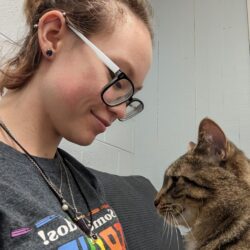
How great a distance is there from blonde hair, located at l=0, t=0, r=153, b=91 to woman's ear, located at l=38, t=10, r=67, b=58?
2 centimetres

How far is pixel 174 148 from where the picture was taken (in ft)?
7.18

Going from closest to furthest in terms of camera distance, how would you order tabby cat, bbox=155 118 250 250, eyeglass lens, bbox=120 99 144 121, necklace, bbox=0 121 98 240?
1. necklace, bbox=0 121 98 240
2. eyeglass lens, bbox=120 99 144 121
3. tabby cat, bbox=155 118 250 250

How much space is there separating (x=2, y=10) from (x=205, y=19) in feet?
4.48

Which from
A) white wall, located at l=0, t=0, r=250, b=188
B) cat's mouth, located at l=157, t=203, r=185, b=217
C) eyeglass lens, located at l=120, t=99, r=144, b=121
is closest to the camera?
eyeglass lens, located at l=120, t=99, r=144, b=121

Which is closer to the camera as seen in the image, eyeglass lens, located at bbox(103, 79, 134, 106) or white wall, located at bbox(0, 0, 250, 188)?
eyeglass lens, located at bbox(103, 79, 134, 106)

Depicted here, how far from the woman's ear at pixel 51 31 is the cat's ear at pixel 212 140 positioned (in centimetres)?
50

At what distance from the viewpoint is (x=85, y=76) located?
2.43ft

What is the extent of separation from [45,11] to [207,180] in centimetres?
65

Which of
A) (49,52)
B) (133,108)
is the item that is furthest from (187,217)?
(49,52)

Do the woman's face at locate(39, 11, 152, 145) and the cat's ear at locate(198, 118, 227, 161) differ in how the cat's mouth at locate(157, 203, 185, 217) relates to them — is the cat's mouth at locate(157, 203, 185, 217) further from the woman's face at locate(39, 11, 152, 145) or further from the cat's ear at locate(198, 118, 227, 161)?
the woman's face at locate(39, 11, 152, 145)

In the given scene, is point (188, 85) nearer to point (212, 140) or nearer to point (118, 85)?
point (212, 140)

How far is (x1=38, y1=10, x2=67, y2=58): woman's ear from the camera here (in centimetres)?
75

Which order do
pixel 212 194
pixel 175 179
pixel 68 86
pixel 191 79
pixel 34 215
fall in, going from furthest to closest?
pixel 191 79 → pixel 175 179 → pixel 212 194 → pixel 68 86 → pixel 34 215

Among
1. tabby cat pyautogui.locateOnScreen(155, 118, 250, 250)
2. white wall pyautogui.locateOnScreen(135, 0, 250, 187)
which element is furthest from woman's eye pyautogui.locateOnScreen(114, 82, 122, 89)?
white wall pyautogui.locateOnScreen(135, 0, 250, 187)
